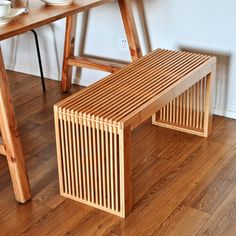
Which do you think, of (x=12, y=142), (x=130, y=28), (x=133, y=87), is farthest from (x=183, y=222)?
(x=130, y=28)

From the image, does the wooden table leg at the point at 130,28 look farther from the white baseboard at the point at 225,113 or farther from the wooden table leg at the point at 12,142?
the wooden table leg at the point at 12,142

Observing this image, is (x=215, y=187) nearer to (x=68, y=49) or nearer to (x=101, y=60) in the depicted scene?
(x=101, y=60)

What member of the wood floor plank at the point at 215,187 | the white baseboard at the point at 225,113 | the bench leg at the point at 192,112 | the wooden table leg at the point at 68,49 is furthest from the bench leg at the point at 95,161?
the wooden table leg at the point at 68,49

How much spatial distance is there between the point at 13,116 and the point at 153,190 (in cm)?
67

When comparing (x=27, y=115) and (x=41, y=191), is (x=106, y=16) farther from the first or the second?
(x=41, y=191)

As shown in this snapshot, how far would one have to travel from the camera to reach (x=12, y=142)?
1881 millimetres

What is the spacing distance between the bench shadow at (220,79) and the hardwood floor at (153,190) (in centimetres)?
7

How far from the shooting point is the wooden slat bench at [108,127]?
70.2 inches

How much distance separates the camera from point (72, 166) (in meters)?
1.94

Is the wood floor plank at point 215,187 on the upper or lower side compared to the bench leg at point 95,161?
lower

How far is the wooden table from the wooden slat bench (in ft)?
0.52

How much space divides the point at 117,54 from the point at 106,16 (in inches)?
9.3

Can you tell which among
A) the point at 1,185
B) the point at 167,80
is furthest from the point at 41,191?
the point at 167,80

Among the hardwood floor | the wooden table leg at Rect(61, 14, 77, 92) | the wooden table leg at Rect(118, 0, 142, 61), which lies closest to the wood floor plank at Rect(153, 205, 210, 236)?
the hardwood floor
